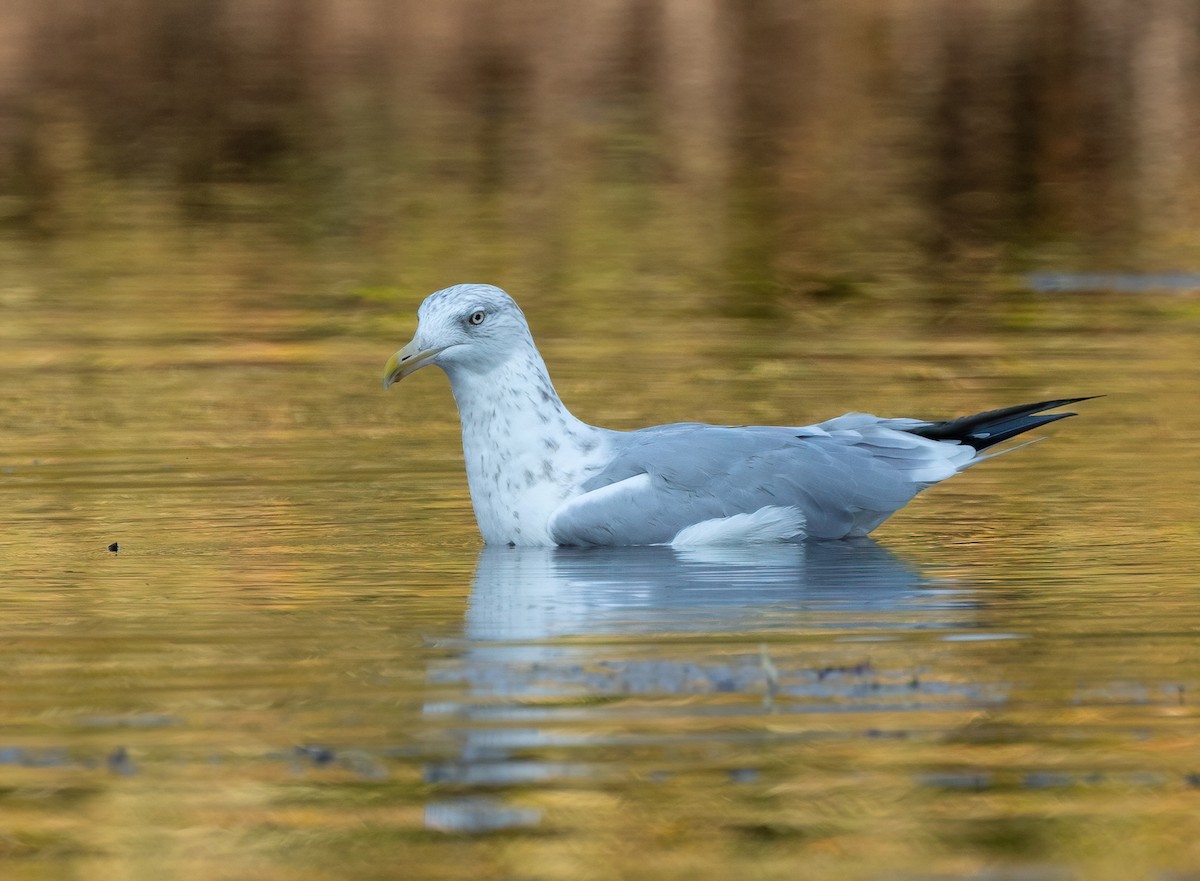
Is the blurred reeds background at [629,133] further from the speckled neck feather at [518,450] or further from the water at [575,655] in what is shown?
the speckled neck feather at [518,450]

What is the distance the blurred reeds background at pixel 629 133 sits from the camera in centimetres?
2006

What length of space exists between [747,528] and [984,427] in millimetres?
1058

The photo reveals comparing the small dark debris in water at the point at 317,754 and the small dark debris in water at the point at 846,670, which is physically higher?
the small dark debris in water at the point at 317,754

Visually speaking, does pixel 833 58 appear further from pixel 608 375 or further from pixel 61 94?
pixel 608 375

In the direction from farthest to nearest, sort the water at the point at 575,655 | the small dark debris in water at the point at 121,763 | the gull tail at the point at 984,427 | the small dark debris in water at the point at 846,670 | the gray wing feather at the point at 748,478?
the gull tail at the point at 984,427, the gray wing feather at the point at 748,478, the small dark debris in water at the point at 846,670, the small dark debris in water at the point at 121,763, the water at the point at 575,655

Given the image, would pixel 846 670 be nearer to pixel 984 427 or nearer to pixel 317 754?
pixel 317 754

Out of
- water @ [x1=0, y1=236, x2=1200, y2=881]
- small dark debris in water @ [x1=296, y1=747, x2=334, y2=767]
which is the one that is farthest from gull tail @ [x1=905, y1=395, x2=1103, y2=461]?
small dark debris in water @ [x1=296, y1=747, x2=334, y2=767]

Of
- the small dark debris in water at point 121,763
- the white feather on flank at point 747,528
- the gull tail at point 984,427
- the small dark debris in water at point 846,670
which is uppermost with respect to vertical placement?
the gull tail at point 984,427

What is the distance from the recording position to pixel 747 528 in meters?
9.16

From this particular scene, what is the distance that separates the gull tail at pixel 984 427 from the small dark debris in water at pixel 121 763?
14.0 feet

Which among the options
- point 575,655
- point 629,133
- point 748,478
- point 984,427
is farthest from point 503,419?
point 629,133

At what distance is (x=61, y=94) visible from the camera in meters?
32.3

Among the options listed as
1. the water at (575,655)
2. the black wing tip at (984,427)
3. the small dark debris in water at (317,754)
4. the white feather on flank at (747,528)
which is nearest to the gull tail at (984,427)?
the black wing tip at (984,427)

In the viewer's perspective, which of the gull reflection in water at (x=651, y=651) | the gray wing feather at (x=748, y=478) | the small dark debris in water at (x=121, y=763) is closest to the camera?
the small dark debris in water at (x=121, y=763)
